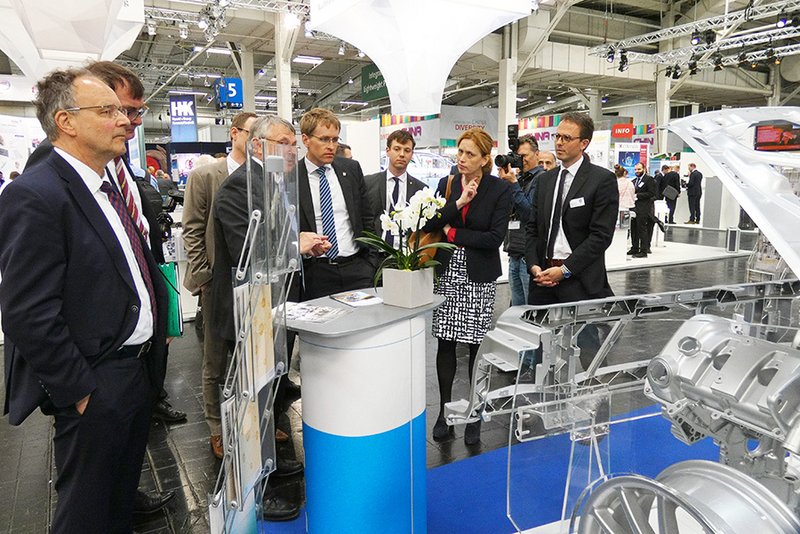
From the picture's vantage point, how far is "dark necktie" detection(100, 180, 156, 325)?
5.25 ft

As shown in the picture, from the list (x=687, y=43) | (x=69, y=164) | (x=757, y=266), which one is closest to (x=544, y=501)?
(x=69, y=164)

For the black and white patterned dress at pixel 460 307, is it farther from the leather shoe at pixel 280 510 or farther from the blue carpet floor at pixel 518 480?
the leather shoe at pixel 280 510

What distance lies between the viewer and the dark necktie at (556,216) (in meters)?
2.76

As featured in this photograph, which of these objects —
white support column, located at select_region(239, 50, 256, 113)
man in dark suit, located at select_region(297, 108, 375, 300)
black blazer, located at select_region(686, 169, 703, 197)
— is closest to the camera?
man in dark suit, located at select_region(297, 108, 375, 300)

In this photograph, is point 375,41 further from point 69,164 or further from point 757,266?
point 757,266

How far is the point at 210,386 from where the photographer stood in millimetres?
2609

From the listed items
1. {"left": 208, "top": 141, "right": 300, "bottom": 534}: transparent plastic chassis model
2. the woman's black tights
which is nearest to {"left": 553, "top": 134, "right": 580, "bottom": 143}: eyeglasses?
the woman's black tights

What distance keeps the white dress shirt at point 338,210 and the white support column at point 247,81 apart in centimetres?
1081

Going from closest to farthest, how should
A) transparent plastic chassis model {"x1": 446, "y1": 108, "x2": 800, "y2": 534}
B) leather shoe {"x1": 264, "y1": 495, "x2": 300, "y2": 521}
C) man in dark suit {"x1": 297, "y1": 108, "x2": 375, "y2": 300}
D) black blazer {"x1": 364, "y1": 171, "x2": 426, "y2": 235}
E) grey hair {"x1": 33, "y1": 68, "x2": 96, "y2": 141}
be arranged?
transparent plastic chassis model {"x1": 446, "y1": 108, "x2": 800, "y2": 534} < grey hair {"x1": 33, "y1": 68, "x2": 96, "y2": 141} < leather shoe {"x1": 264, "y1": 495, "x2": 300, "y2": 521} < man in dark suit {"x1": 297, "y1": 108, "x2": 375, "y2": 300} < black blazer {"x1": 364, "y1": 171, "x2": 426, "y2": 235}

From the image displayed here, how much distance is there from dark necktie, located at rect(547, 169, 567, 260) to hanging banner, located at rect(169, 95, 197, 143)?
469 inches

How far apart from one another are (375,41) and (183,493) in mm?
2559

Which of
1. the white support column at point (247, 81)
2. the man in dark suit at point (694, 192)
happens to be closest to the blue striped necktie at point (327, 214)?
the white support column at point (247, 81)

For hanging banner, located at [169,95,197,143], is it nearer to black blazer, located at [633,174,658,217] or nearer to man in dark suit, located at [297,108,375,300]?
black blazer, located at [633,174,658,217]

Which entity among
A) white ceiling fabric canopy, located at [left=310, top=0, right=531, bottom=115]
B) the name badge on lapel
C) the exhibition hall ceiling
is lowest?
the name badge on lapel
